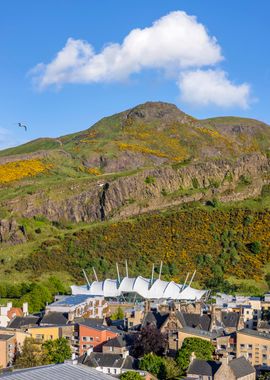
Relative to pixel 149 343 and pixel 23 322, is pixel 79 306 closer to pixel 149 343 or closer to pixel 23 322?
pixel 23 322

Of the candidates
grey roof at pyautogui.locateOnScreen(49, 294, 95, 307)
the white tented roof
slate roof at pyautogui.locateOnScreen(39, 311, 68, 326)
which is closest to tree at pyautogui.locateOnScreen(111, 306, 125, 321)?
grey roof at pyautogui.locateOnScreen(49, 294, 95, 307)

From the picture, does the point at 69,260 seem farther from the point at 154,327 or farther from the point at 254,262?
the point at 154,327

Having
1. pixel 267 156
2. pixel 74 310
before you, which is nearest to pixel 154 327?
pixel 74 310

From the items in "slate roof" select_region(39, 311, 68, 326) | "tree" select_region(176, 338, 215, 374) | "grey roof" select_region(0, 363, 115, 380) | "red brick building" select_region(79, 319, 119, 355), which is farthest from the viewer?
"slate roof" select_region(39, 311, 68, 326)

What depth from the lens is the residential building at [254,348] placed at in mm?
65062

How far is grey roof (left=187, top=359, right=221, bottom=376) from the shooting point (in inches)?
2215

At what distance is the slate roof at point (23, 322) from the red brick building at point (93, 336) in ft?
23.5

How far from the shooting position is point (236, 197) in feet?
488

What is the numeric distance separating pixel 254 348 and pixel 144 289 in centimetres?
3719

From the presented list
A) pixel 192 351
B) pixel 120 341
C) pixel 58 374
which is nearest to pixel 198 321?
pixel 120 341

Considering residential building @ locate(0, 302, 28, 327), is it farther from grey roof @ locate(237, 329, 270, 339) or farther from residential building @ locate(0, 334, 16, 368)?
grey roof @ locate(237, 329, 270, 339)

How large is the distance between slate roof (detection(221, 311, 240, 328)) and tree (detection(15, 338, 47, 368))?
786 inches

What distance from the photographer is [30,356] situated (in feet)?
209

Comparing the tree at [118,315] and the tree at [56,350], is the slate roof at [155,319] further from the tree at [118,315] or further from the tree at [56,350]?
the tree at [118,315]
